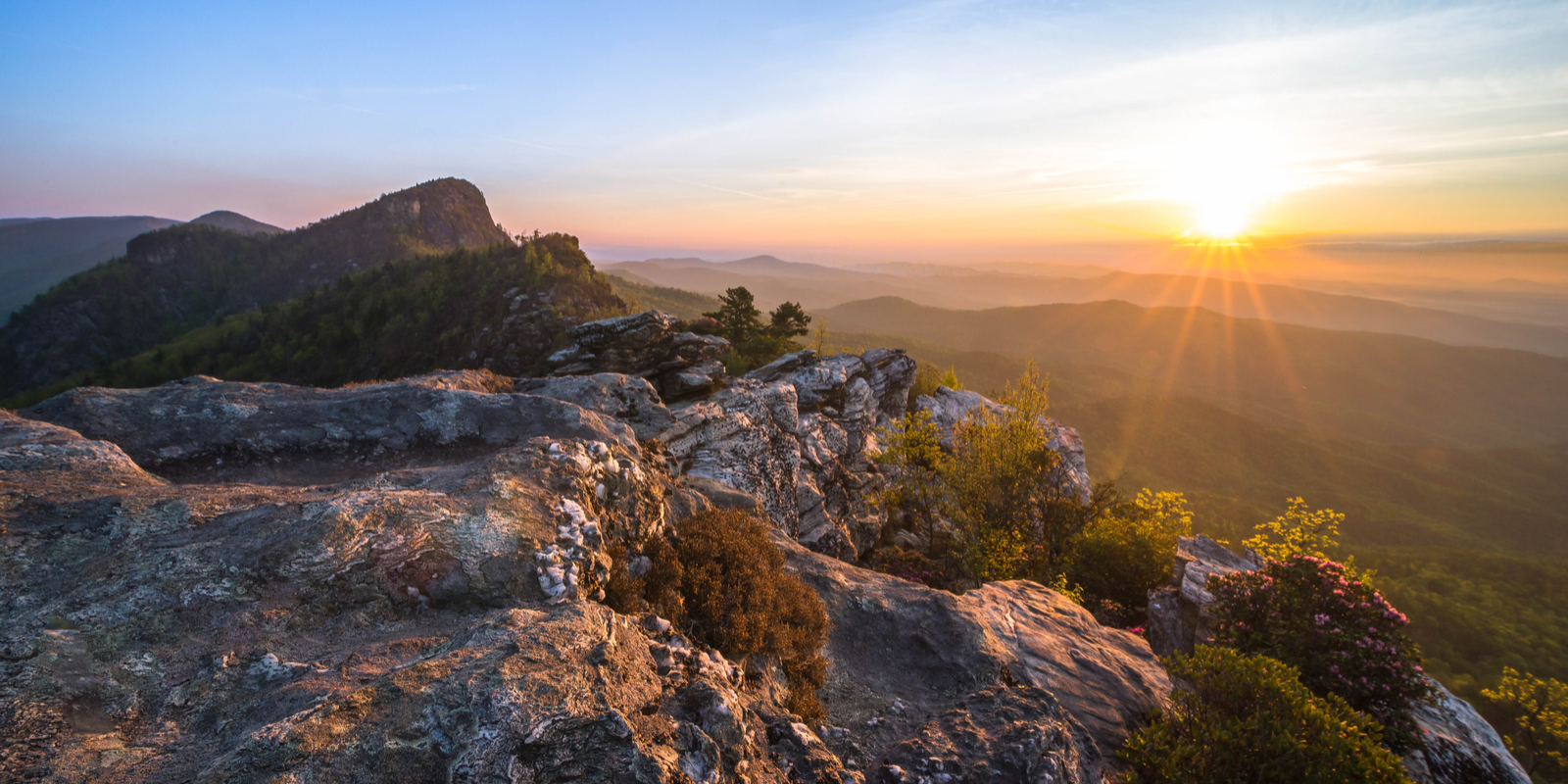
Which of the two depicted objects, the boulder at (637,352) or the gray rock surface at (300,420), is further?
the boulder at (637,352)

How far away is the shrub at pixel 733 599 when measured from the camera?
297 inches

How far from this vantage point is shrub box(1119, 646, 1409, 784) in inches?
257

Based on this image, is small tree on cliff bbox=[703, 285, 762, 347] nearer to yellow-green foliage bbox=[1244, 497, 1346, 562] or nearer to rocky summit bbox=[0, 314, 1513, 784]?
rocky summit bbox=[0, 314, 1513, 784]

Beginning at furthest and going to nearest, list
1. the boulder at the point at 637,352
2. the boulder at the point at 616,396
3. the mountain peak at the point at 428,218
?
the mountain peak at the point at 428,218 → the boulder at the point at 637,352 → the boulder at the point at 616,396

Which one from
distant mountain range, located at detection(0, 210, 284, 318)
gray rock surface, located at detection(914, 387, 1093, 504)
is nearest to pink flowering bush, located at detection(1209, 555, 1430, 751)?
gray rock surface, located at detection(914, 387, 1093, 504)

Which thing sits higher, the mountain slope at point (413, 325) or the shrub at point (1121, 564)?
the mountain slope at point (413, 325)

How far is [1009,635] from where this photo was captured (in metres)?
10.5

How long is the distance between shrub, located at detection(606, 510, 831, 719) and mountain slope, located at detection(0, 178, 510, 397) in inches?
3001

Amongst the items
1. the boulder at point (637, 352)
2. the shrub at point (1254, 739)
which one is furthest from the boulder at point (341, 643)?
the boulder at point (637, 352)

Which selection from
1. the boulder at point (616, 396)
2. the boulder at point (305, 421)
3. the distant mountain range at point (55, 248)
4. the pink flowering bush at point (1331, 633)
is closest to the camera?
the boulder at point (305, 421)

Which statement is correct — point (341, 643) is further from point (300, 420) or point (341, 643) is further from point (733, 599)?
point (300, 420)

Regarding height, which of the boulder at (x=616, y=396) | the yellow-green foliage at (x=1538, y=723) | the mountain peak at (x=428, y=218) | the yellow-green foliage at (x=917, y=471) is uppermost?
the mountain peak at (x=428, y=218)

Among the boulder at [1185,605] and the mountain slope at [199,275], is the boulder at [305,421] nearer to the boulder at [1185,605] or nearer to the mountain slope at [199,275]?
the boulder at [1185,605]

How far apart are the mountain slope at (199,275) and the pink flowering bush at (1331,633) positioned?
82.4 metres
